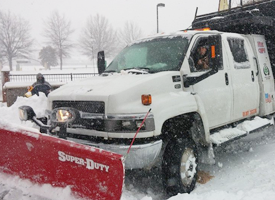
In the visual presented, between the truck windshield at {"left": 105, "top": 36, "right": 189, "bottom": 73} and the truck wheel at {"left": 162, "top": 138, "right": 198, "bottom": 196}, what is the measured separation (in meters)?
1.12

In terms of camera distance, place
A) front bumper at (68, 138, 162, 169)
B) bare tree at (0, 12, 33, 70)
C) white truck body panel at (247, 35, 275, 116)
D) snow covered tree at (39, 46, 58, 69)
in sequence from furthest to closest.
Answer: snow covered tree at (39, 46, 58, 69), bare tree at (0, 12, 33, 70), white truck body panel at (247, 35, 275, 116), front bumper at (68, 138, 162, 169)

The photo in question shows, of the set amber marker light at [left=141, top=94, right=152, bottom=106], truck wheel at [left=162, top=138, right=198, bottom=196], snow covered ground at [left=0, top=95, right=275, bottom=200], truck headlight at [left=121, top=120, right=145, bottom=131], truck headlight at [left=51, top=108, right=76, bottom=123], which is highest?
amber marker light at [left=141, top=94, right=152, bottom=106]

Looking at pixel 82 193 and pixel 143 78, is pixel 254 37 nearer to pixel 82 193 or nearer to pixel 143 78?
pixel 143 78

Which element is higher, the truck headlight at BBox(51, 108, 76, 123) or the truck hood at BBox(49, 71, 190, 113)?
the truck hood at BBox(49, 71, 190, 113)

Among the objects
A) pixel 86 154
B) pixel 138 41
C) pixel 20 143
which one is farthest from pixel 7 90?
pixel 86 154

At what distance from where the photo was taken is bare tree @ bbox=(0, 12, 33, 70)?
137 feet

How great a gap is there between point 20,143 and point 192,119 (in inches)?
91.2

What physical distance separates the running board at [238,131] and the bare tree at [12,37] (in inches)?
1708

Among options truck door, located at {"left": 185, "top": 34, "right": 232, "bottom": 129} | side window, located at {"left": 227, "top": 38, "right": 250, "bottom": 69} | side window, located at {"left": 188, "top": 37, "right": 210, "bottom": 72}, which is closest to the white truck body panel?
side window, located at {"left": 227, "top": 38, "right": 250, "bottom": 69}

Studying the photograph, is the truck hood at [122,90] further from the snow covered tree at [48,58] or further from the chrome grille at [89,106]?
the snow covered tree at [48,58]

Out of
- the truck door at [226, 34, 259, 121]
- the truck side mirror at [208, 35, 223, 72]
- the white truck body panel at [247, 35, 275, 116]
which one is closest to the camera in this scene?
the truck side mirror at [208, 35, 223, 72]

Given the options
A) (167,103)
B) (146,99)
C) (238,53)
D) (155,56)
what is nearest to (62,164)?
(146,99)

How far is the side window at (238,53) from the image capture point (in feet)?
16.8

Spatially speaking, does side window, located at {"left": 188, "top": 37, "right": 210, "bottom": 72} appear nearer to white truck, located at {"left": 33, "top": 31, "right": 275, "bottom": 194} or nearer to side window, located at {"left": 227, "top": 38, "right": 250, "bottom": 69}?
white truck, located at {"left": 33, "top": 31, "right": 275, "bottom": 194}
